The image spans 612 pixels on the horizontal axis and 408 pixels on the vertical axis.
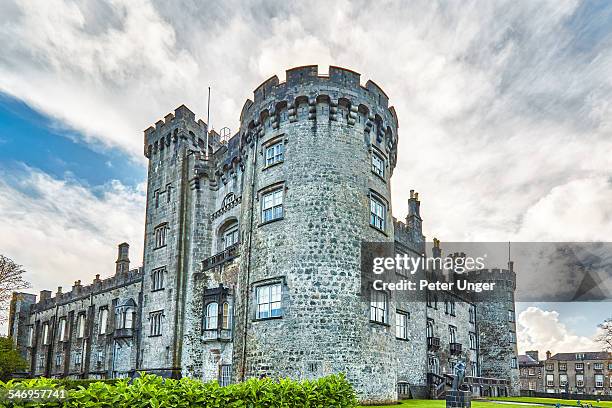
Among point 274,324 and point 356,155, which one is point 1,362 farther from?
point 356,155

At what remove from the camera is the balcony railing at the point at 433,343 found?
3928cm

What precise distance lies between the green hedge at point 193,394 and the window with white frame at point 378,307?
297 inches

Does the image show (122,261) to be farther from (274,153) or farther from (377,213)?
(377,213)

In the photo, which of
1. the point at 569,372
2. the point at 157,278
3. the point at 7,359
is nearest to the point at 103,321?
the point at 7,359

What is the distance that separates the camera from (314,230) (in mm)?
23438

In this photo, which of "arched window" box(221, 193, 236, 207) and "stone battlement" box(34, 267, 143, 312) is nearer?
"arched window" box(221, 193, 236, 207)

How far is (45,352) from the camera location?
61656 millimetres

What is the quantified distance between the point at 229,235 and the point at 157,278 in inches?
314

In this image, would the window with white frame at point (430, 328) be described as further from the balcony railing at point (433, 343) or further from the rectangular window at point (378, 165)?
the rectangular window at point (378, 165)

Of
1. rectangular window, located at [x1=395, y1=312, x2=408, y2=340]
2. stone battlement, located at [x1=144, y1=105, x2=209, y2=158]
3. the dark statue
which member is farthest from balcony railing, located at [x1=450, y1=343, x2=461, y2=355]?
stone battlement, located at [x1=144, y1=105, x2=209, y2=158]

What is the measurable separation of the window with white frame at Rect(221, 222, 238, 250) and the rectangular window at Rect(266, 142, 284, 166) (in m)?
8.54

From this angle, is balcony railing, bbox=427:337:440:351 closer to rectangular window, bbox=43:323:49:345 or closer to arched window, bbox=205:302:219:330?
arched window, bbox=205:302:219:330

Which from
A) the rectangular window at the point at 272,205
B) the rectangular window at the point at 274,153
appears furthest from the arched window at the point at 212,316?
the rectangular window at the point at 274,153

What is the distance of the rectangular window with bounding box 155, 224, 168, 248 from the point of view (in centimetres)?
3888
